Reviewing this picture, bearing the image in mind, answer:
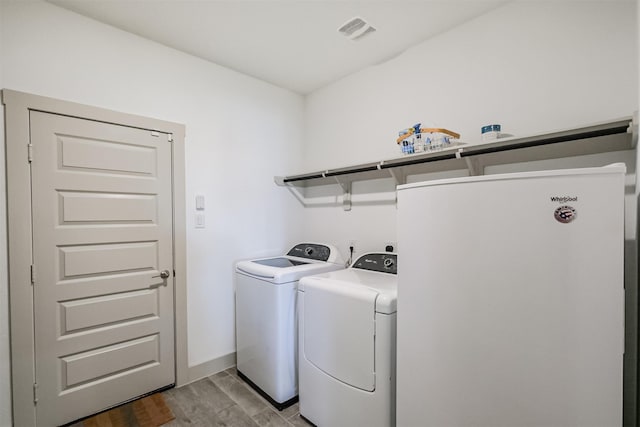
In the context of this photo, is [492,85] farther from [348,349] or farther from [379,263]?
[348,349]

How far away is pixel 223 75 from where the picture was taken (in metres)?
2.51

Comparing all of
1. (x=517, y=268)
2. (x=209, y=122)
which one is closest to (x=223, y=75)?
(x=209, y=122)

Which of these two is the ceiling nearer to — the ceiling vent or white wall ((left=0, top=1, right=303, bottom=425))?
the ceiling vent

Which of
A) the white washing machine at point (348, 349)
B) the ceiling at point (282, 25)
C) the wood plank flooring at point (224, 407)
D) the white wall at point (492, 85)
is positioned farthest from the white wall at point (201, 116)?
the white washing machine at point (348, 349)

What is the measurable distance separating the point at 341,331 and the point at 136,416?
59.4 inches

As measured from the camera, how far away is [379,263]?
2.11 metres

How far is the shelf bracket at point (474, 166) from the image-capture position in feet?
5.88

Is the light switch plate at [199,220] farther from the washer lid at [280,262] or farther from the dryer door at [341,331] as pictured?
the dryer door at [341,331]

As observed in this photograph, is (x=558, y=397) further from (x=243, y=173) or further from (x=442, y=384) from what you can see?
(x=243, y=173)

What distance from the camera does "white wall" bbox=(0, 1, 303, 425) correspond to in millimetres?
1697

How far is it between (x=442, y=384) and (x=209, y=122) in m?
2.40

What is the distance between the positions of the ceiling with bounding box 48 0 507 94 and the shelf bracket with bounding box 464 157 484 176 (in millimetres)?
956

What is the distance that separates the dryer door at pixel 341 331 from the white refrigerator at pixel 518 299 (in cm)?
27

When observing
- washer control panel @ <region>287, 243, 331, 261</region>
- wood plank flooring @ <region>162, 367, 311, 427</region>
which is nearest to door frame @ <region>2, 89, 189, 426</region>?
wood plank flooring @ <region>162, 367, 311, 427</region>
